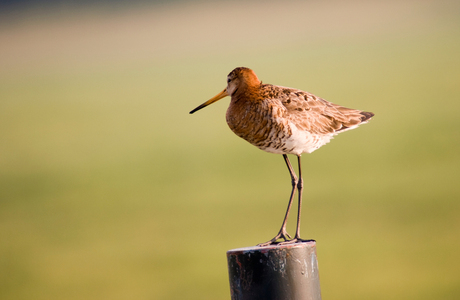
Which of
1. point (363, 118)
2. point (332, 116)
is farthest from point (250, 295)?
point (363, 118)

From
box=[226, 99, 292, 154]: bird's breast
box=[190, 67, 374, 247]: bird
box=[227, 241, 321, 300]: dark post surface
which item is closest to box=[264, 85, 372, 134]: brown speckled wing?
box=[190, 67, 374, 247]: bird

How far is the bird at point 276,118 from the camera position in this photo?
454 centimetres

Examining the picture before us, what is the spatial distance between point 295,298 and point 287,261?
253 mm

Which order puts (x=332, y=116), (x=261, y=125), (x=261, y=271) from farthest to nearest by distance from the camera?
(x=332, y=116) < (x=261, y=125) < (x=261, y=271)

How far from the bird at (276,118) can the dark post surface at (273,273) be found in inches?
40.5

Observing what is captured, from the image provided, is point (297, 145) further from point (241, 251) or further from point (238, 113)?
point (241, 251)

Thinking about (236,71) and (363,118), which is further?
(363,118)

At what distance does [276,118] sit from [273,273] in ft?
5.64

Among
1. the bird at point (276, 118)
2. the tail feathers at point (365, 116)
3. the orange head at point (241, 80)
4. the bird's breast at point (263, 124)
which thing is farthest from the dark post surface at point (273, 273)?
the tail feathers at point (365, 116)

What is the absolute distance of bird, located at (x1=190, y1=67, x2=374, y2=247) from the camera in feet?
14.9

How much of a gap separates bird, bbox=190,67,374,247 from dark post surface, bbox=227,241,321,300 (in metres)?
1.03

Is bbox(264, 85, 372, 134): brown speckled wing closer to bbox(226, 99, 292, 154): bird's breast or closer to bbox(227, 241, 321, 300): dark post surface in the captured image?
bbox(226, 99, 292, 154): bird's breast

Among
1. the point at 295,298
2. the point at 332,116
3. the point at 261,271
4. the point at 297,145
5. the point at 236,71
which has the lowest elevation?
the point at 295,298

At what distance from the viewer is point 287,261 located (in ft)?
10.8
